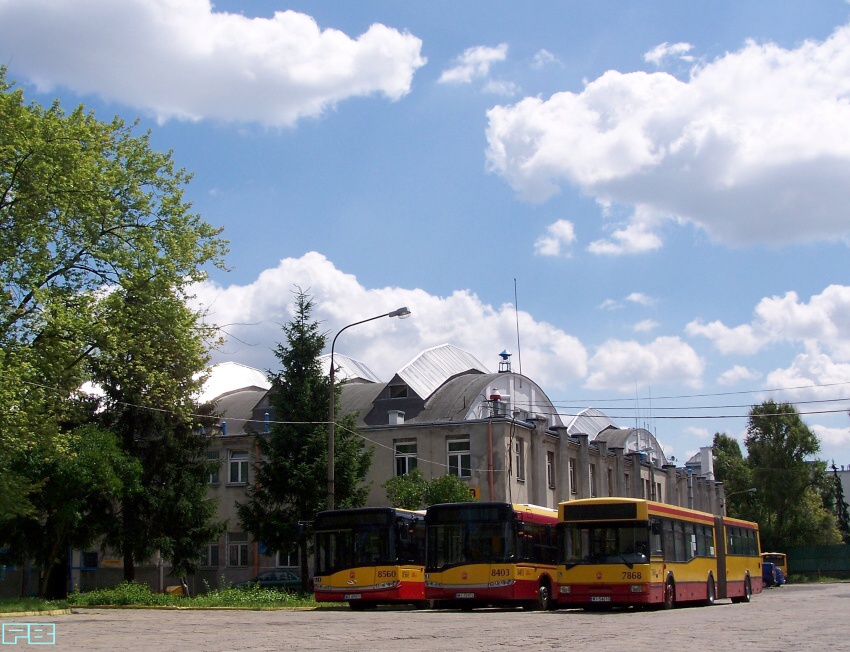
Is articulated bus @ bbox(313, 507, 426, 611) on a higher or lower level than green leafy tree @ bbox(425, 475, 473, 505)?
lower

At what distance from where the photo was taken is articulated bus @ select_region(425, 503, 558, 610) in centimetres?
2542

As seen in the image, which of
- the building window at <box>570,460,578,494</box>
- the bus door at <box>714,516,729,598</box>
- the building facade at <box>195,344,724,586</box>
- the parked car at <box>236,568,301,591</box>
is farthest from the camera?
the building window at <box>570,460,578,494</box>

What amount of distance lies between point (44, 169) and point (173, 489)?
1763 cm

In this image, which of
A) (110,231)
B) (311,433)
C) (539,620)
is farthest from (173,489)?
(539,620)

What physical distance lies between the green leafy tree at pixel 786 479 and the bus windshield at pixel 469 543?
5521 cm

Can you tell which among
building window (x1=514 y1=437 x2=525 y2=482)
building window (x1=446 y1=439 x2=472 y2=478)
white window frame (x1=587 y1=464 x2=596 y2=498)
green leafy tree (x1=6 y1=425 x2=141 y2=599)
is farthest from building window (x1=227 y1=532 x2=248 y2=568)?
white window frame (x1=587 y1=464 x2=596 y2=498)

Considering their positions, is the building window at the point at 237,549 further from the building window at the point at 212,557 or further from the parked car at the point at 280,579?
the parked car at the point at 280,579

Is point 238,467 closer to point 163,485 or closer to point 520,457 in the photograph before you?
point 163,485

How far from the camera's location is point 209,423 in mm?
42219

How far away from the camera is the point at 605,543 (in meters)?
23.3

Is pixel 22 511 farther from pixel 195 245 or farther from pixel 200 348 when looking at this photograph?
pixel 195 245

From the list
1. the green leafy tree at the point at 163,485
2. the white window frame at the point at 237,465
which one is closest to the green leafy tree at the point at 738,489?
the white window frame at the point at 237,465
